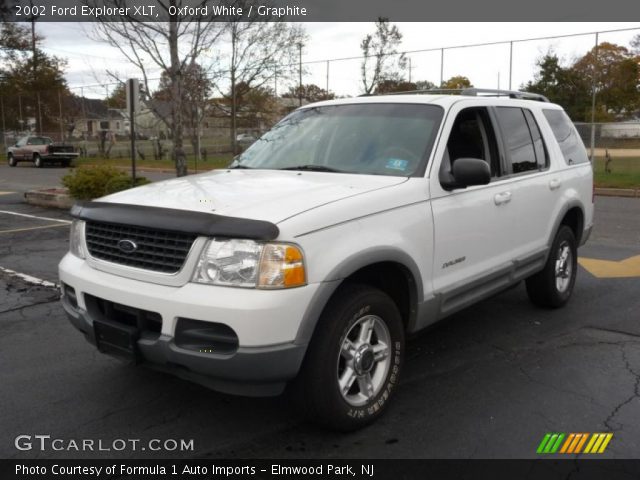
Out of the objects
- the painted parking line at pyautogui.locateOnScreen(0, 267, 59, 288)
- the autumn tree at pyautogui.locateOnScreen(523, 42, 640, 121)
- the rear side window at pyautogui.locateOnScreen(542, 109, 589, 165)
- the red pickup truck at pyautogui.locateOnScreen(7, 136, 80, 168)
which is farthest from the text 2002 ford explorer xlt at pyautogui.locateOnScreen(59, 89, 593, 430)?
the red pickup truck at pyautogui.locateOnScreen(7, 136, 80, 168)

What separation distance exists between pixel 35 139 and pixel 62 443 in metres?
33.1

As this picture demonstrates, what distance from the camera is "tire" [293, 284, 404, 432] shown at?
124 inches

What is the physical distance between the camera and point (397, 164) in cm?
404

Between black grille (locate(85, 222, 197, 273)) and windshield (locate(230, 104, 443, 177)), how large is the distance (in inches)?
54.4

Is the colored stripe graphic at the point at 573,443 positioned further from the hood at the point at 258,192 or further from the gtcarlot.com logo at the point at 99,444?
the gtcarlot.com logo at the point at 99,444

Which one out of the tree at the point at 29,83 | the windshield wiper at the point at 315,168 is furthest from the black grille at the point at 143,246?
the tree at the point at 29,83

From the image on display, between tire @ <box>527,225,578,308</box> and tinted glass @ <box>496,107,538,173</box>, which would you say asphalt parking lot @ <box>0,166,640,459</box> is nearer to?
tire @ <box>527,225,578,308</box>

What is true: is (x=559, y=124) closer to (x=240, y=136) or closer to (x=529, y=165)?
(x=529, y=165)

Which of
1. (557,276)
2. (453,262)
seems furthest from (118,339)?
(557,276)

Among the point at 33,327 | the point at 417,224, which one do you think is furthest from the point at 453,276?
the point at 33,327

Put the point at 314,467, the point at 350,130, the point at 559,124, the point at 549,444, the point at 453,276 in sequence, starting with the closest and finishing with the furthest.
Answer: the point at 314,467
the point at 549,444
the point at 453,276
the point at 350,130
the point at 559,124

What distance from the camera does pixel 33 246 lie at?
897cm

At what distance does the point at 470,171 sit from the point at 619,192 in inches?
573

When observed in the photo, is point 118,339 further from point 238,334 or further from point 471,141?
point 471,141
